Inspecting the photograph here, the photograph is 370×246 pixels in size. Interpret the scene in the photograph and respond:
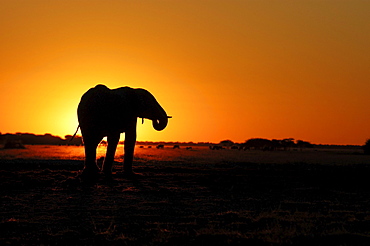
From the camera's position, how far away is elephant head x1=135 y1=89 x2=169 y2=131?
20.0 m

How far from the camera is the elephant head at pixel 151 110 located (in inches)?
788

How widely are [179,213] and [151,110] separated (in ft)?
33.6

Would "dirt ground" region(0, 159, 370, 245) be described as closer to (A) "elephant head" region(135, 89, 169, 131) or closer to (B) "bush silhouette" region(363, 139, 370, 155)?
(A) "elephant head" region(135, 89, 169, 131)

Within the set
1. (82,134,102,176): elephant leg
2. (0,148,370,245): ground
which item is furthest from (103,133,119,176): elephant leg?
(0,148,370,245): ground

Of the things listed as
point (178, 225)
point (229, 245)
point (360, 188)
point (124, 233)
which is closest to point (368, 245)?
point (229, 245)

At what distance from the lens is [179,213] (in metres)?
10.6

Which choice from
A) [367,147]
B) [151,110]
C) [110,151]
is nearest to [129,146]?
[110,151]

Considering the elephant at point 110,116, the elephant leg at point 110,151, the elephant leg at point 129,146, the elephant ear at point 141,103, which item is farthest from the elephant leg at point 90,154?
the elephant ear at point 141,103

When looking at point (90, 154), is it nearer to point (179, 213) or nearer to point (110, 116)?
point (110, 116)

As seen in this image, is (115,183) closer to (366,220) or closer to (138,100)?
(138,100)

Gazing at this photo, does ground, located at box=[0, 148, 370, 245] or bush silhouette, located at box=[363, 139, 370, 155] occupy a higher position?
bush silhouette, located at box=[363, 139, 370, 155]

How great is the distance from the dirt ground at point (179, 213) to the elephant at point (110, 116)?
177cm

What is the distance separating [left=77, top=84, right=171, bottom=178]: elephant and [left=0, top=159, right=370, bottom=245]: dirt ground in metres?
1.77

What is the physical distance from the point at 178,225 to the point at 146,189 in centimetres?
615
